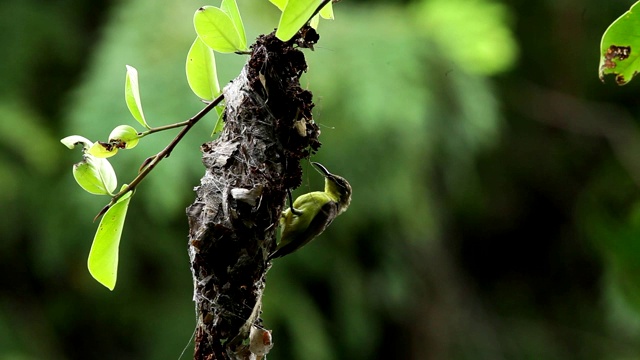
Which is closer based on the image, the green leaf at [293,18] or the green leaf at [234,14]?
the green leaf at [293,18]

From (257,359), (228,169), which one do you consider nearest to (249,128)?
(228,169)

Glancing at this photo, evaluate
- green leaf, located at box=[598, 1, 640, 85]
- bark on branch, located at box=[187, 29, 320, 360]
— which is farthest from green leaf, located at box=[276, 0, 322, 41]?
green leaf, located at box=[598, 1, 640, 85]

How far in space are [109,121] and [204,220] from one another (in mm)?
1638

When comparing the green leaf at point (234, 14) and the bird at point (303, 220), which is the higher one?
the green leaf at point (234, 14)

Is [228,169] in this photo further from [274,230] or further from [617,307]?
[617,307]

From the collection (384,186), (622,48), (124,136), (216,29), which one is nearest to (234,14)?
(216,29)

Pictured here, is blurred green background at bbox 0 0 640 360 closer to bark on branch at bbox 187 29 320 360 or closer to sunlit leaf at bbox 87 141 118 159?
bark on branch at bbox 187 29 320 360

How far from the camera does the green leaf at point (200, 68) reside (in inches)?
28.8

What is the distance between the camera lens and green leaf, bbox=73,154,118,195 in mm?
683

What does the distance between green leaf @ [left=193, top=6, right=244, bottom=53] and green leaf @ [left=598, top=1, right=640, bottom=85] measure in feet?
1.13

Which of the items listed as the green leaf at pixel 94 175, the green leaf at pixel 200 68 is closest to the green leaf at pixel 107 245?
the green leaf at pixel 94 175

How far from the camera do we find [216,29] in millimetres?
663

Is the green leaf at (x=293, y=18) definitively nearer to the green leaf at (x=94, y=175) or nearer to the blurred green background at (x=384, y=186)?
the green leaf at (x=94, y=175)

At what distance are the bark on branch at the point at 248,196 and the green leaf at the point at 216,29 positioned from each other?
0.08 feet
